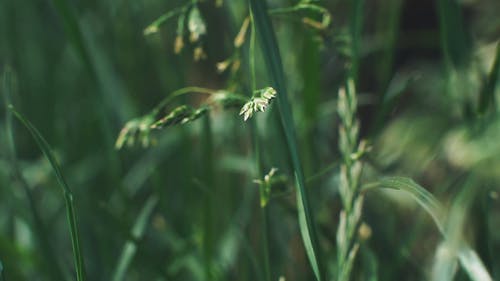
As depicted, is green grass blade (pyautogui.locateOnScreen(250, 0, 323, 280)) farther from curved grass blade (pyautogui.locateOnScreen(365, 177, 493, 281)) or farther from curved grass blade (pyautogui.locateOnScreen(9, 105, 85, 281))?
curved grass blade (pyautogui.locateOnScreen(9, 105, 85, 281))

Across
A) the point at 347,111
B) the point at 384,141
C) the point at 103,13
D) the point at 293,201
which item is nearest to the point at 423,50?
the point at 384,141

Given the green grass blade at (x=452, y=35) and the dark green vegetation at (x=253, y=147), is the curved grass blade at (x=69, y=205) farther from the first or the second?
the green grass blade at (x=452, y=35)

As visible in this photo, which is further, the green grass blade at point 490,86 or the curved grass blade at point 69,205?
the green grass blade at point 490,86

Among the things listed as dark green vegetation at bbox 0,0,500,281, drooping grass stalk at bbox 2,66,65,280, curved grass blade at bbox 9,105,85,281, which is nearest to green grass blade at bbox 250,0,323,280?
dark green vegetation at bbox 0,0,500,281

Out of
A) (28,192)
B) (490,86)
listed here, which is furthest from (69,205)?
(490,86)

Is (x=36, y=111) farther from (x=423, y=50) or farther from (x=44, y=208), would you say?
(x=423, y=50)

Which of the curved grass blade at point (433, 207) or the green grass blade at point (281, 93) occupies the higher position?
the green grass blade at point (281, 93)

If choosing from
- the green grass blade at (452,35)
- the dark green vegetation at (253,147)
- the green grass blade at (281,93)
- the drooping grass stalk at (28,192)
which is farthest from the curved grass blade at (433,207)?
the drooping grass stalk at (28,192)

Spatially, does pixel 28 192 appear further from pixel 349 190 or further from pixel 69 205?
pixel 349 190
